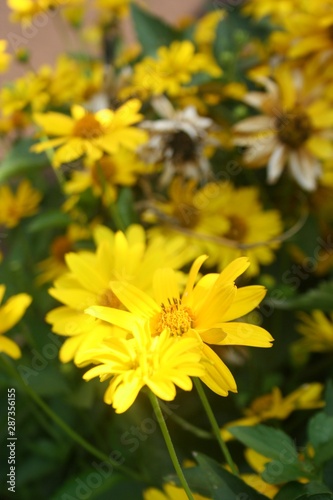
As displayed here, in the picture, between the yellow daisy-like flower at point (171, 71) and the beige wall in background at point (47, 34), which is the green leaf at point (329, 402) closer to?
the yellow daisy-like flower at point (171, 71)

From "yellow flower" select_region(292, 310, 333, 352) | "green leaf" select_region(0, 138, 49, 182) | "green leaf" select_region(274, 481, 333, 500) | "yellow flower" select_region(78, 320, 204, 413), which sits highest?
"yellow flower" select_region(78, 320, 204, 413)

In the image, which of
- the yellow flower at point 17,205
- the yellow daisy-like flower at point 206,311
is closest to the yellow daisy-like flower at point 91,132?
the yellow daisy-like flower at point 206,311

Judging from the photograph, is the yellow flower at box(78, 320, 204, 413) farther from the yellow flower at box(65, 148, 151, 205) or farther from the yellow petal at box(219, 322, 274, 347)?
the yellow flower at box(65, 148, 151, 205)

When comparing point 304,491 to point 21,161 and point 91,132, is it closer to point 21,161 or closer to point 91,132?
point 91,132

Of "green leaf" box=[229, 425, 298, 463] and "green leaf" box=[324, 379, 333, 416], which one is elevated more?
"green leaf" box=[229, 425, 298, 463]

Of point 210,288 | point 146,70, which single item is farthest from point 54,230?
point 210,288

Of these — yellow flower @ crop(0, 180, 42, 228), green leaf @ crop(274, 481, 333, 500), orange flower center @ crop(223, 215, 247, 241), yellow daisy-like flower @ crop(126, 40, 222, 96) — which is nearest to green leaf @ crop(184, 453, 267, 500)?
green leaf @ crop(274, 481, 333, 500)
